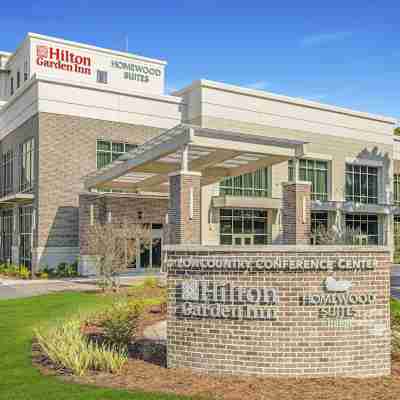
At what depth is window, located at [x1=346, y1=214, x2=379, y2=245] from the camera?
40847mm

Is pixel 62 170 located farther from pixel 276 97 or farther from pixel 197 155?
pixel 276 97

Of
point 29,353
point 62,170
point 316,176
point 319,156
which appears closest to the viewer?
point 29,353

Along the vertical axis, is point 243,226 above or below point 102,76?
below

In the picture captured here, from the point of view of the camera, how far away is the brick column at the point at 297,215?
78.2 feet

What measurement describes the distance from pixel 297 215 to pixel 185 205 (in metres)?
5.32

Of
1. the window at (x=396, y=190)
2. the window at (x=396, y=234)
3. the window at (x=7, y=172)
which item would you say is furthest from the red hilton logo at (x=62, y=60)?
the window at (x=396, y=234)

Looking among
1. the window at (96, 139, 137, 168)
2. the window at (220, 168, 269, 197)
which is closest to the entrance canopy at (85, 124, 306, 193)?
the window at (96, 139, 137, 168)

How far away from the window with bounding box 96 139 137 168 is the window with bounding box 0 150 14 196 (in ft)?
24.6

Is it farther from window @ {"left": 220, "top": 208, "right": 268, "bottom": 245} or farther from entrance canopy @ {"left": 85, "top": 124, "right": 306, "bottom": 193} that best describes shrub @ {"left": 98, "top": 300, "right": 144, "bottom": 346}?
window @ {"left": 220, "top": 208, "right": 268, "bottom": 245}

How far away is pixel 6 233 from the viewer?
3856 cm

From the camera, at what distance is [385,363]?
9.19 meters

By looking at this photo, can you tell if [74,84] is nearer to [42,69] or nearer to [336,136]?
[42,69]

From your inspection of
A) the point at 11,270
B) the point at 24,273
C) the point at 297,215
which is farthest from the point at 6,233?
the point at 297,215

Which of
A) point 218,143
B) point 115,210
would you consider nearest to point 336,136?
point 115,210
